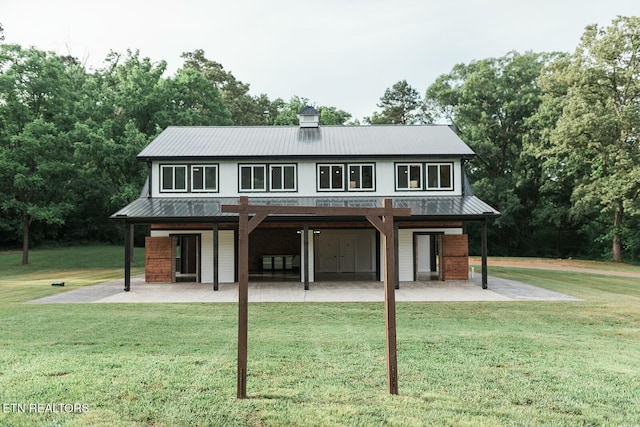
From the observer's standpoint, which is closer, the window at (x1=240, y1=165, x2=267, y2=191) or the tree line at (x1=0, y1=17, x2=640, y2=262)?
the window at (x1=240, y1=165, x2=267, y2=191)

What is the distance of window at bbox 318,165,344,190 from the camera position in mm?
18531

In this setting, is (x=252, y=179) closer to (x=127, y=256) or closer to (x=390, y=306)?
(x=127, y=256)

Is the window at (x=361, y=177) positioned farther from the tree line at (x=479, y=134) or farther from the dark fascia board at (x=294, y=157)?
the tree line at (x=479, y=134)

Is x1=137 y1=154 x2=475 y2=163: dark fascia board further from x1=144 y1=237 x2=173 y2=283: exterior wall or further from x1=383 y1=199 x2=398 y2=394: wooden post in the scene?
x1=383 y1=199 x2=398 y2=394: wooden post

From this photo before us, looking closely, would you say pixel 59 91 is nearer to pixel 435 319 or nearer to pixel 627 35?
pixel 435 319

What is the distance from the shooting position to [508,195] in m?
33.6

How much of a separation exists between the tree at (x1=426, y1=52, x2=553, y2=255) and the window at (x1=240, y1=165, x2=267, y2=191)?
20.6 meters

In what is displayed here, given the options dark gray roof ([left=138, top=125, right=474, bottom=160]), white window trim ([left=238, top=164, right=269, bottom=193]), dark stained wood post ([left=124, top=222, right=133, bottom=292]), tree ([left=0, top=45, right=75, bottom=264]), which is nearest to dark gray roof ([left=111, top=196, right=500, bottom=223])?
white window trim ([left=238, top=164, right=269, bottom=193])

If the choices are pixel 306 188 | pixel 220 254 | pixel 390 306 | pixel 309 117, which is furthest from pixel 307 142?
pixel 390 306

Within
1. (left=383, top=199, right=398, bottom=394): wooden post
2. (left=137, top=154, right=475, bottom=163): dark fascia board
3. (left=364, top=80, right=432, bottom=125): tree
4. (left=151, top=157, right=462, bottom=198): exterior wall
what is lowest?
(left=383, top=199, right=398, bottom=394): wooden post

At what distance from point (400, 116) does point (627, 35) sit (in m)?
22.3

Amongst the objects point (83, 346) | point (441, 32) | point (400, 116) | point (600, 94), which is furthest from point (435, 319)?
point (400, 116)

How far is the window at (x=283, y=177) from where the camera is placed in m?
18.5

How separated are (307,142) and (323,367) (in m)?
14.7
